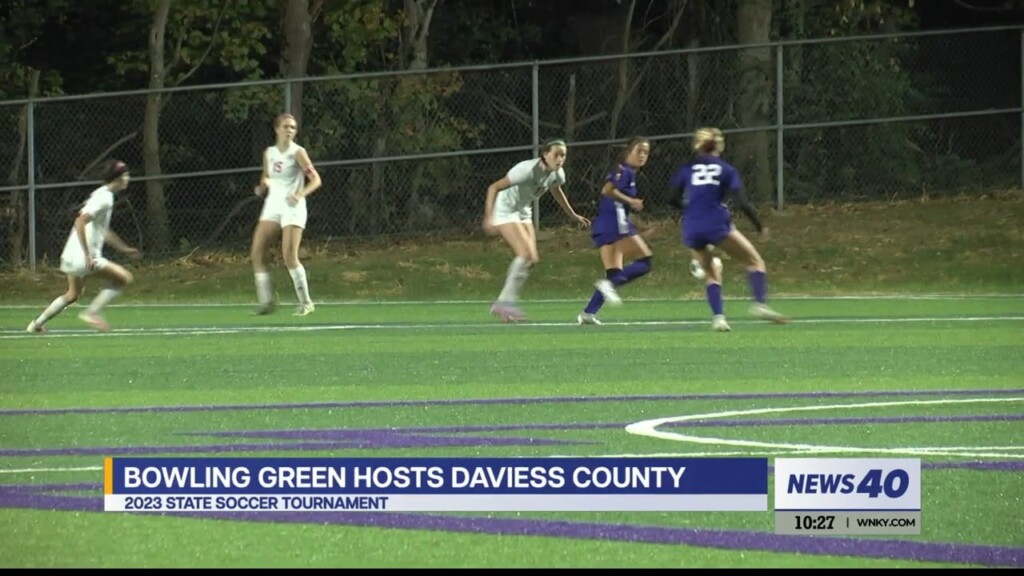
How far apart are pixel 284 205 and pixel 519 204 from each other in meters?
2.56

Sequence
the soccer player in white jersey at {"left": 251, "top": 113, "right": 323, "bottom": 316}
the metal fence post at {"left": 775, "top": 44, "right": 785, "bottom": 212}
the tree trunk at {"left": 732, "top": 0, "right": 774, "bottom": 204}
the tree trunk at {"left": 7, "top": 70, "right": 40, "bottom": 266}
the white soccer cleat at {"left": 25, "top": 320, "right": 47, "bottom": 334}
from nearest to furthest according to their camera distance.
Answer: the white soccer cleat at {"left": 25, "top": 320, "right": 47, "bottom": 334} < the soccer player in white jersey at {"left": 251, "top": 113, "right": 323, "bottom": 316} < the tree trunk at {"left": 7, "top": 70, "right": 40, "bottom": 266} < the metal fence post at {"left": 775, "top": 44, "right": 785, "bottom": 212} < the tree trunk at {"left": 732, "top": 0, "right": 774, "bottom": 204}

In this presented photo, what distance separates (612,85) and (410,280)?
15.9ft

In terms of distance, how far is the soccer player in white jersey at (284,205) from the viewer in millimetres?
21938

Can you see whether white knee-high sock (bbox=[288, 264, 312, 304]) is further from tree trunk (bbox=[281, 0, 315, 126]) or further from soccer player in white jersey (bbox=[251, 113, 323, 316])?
tree trunk (bbox=[281, 0, 315, 126])

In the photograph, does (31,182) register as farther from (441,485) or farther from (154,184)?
(441,485)

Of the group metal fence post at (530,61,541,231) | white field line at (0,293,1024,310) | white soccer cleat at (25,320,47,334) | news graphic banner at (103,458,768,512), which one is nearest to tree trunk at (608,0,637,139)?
metal fence post at (530,61,541,231)

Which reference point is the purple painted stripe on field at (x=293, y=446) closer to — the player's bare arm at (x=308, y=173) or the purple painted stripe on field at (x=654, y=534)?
the purple painted stripe on field at (x=654, y=534)

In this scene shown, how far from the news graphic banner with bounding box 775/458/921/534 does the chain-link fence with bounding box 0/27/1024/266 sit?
2133cm

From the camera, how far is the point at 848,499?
7957 mm

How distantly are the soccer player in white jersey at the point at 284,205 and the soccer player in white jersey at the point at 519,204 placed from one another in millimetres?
2049

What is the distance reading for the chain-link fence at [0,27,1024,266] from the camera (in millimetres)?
30047

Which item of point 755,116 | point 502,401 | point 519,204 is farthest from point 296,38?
point 502,401

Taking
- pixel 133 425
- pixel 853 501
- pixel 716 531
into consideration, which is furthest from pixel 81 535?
pixel 133 425

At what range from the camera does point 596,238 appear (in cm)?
2139
